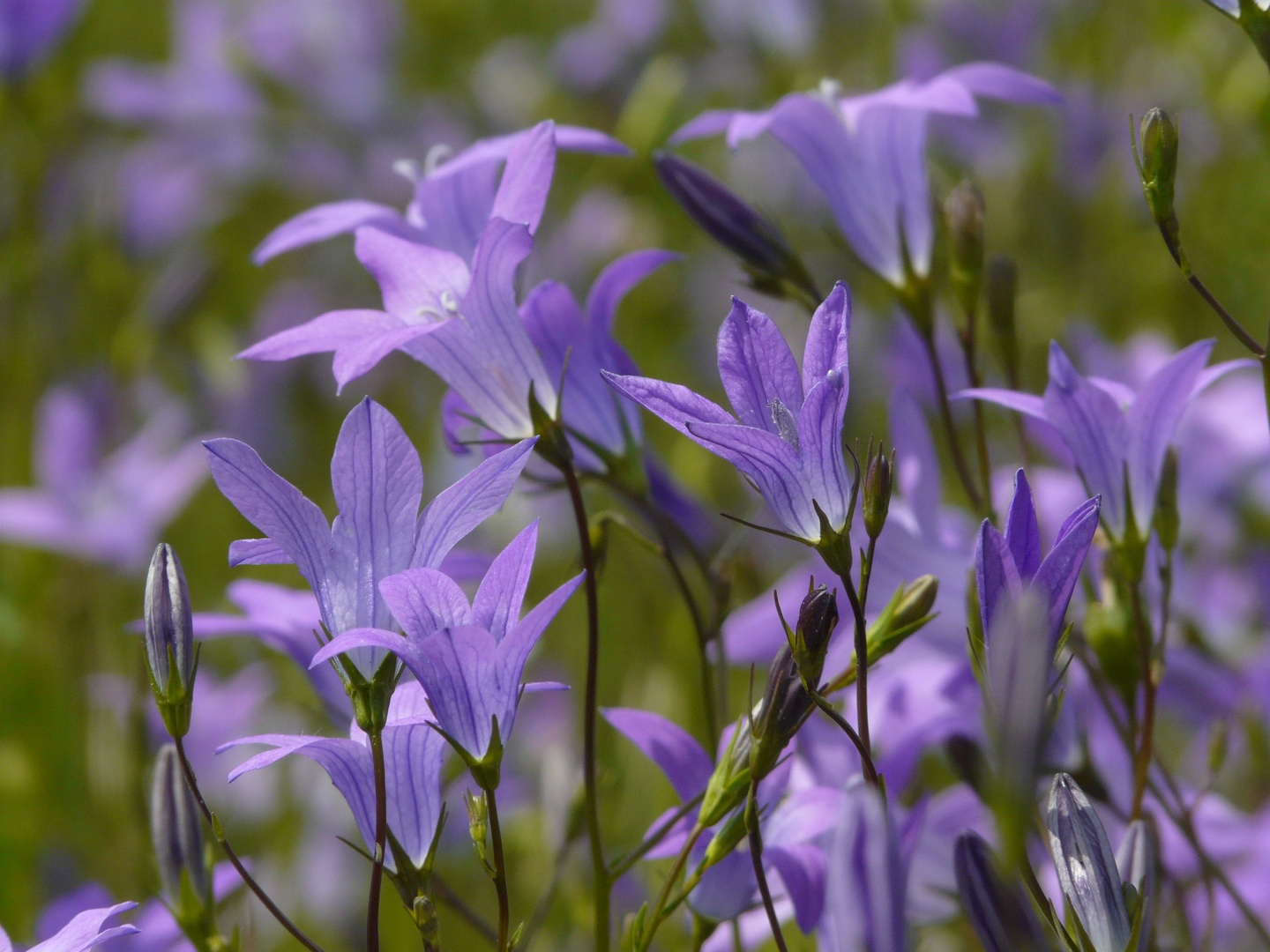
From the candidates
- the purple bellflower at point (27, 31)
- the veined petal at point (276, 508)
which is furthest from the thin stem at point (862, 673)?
the purple bellflower at point (27, 31)

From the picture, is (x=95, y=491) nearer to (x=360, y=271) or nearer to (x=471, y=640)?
(x=360, y=271)

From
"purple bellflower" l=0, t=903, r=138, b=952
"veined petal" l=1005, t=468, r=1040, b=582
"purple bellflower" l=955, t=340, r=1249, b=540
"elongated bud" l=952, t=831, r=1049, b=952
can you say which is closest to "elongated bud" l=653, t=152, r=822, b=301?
"purple bellflower" l=955, t=340, r=1249, b=540

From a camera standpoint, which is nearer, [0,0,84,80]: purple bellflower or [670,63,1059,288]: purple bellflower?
[670,63,1059,288]: purple bellflower

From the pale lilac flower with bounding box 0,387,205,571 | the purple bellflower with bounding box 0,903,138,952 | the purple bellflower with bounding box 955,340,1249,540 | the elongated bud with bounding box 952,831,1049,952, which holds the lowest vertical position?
the pale lilac flower with bounding box 0,387,205,571

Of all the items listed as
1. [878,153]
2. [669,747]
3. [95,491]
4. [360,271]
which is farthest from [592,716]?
[360,271]

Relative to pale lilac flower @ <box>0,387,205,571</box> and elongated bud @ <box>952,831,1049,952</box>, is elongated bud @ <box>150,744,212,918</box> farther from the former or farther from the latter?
pale lilac flower @ <box>0,387,205,571</box>

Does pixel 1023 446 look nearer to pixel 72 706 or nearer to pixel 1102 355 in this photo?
pixel 1102 355

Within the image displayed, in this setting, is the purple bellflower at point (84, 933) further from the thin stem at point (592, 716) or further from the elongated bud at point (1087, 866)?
the elongated bud at point (1087, 866)
